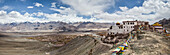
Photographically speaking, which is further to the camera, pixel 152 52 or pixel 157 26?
pixel 157 26

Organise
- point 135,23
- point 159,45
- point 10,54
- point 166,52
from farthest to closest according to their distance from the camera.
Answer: point 10,54
point 135,23
point 159,45
point 166,52

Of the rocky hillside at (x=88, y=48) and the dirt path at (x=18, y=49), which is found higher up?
the rocky hillside at (x=88, y=48)

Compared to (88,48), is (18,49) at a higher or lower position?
lower

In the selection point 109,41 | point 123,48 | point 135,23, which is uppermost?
point 135,23

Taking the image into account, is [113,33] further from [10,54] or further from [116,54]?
[10,54]

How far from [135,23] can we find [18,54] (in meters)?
67.2

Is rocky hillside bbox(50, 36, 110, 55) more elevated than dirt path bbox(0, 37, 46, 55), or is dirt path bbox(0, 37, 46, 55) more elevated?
rocky hillside bbox(50, 36, 110, 55)

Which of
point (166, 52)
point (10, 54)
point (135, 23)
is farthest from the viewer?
point (10, 54)

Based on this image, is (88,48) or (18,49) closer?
(88,48)

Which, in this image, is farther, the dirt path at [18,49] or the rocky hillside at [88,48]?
the dirt path at [18,49]

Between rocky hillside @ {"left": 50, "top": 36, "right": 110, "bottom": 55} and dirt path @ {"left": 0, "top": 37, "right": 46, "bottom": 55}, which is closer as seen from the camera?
rocky hillside @ {"left": 50, "top": 36, "right": 110, "bottom": 55}

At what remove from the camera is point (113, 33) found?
189 feet

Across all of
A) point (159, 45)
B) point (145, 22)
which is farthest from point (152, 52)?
point (145, 22)

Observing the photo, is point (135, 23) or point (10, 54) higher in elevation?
point (135, 23)
